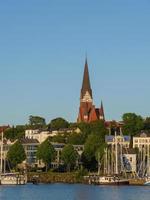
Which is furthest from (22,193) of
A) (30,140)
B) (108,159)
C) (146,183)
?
(30,140)

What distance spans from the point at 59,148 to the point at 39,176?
25914 mm

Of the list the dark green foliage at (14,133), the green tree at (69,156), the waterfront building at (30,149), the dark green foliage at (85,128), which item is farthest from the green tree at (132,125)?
the green tree at (69,156)

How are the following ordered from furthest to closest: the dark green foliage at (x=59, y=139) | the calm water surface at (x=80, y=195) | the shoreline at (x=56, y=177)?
the dark green foliage at (x=59, y=139), the shoreline at (x=56, y=177), the calm water surface at (x=80, y=195)

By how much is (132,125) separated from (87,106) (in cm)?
2175

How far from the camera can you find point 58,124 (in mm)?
188625

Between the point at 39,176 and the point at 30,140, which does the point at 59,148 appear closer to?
the point at 30,140

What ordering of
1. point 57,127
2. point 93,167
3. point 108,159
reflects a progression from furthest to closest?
point 57,127 → point 93,167 → point 108,159

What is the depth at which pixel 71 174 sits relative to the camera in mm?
129125

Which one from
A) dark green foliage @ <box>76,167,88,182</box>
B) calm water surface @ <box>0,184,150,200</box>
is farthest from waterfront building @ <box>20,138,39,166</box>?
calm water surface @ <box>0,184,150,200</box>

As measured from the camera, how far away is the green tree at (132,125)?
16912 centimetres

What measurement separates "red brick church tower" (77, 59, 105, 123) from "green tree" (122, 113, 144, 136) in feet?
48.8

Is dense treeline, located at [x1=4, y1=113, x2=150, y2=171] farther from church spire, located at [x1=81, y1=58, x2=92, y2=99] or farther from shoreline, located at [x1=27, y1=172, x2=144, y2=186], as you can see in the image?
church spire, located at [x1=81, y1=58, x2=92, y2=99]

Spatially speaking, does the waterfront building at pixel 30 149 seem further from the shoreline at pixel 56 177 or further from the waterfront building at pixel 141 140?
the waterfront building at pixel 141 140

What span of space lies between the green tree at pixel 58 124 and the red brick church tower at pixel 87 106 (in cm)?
585
